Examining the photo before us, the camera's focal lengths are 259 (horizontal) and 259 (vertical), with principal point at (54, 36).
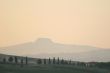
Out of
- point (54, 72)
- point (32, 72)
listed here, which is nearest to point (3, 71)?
point (32, 72)

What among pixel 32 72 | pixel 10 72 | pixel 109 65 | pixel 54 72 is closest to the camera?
pixel 10 72

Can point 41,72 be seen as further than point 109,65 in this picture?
No

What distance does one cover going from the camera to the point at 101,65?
171 metres

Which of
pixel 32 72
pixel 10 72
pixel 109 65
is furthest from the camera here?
pixel 109 65

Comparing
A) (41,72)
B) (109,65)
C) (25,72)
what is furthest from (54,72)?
(109,65)

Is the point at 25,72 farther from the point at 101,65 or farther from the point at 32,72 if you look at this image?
the point at 101,65

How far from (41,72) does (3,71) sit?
11.6 meters

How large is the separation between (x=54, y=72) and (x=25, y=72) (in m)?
12.1

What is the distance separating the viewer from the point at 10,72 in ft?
224

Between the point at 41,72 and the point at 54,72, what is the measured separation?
5263 mm

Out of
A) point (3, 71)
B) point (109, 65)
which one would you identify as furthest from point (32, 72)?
point (109, 65)

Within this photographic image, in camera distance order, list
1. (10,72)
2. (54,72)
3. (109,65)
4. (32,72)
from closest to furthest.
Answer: (10,72), (32,72), (54,72), (109,65)

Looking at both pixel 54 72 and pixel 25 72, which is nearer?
pixel 25 72

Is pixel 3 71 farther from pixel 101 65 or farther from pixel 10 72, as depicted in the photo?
pixel 101 65
